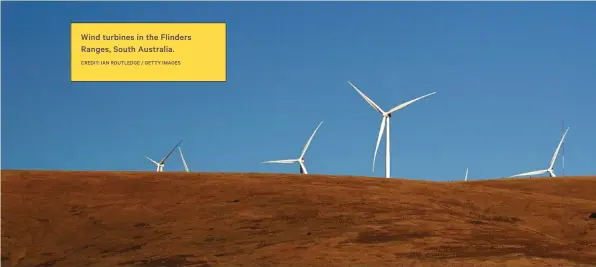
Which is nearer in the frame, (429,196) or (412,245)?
(412,245)

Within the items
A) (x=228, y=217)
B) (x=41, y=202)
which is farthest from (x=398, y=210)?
(x=41, y=202)

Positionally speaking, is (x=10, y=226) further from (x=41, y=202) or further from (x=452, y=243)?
(x=452, y=243)

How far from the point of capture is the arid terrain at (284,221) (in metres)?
29.2

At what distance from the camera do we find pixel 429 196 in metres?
41.8

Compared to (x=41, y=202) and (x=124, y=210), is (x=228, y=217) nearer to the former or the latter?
(x=124, y=210)

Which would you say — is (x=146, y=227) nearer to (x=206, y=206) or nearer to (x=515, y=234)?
(x=206, y=206)

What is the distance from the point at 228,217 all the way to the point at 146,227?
3.39 meters

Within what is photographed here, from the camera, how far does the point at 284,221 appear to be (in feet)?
115

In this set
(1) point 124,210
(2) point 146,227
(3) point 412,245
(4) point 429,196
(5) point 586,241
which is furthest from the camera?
(4) point 429,196

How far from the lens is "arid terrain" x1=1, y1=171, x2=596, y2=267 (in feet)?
95.7

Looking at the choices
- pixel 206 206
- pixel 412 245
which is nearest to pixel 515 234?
pixel 412 245

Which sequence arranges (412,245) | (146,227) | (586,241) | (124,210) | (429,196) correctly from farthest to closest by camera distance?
1. (429,196)
2. (124,210)
3. (146,227)
4. (586,241)
5. (412,245)

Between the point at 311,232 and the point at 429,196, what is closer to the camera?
the point at 311,232

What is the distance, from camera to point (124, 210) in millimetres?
38406
